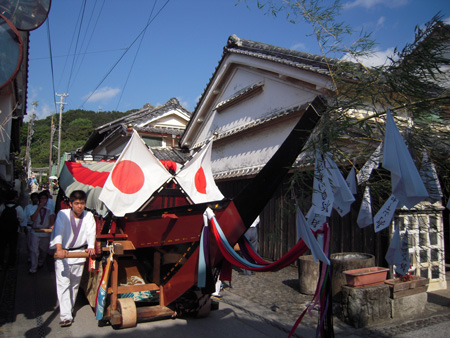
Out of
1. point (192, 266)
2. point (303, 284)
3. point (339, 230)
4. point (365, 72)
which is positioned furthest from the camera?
point (339, 230)

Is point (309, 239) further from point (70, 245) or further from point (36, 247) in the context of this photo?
point (36, 247)

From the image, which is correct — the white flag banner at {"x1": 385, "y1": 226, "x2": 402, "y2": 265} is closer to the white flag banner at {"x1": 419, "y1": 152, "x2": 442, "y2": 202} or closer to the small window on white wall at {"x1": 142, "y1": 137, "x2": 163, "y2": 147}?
the white flag banner at {"x1": 419, "y1": 152, "x2": 442, "y2": 202}

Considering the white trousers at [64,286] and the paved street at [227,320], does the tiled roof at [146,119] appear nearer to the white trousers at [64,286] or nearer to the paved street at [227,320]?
the paved street at [227,320]

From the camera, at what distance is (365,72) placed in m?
3.57

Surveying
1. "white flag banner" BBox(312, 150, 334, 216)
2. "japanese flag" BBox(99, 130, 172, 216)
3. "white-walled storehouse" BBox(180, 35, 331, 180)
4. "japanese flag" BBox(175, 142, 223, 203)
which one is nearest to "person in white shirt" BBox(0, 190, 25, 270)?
"japanese flag" BBox(99, 130, 172, 216)

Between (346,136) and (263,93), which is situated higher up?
(263,93)

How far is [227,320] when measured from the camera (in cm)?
633

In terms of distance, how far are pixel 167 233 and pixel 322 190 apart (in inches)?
113

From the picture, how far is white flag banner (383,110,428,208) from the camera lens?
2.59 m

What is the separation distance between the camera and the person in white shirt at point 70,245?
18.9ft

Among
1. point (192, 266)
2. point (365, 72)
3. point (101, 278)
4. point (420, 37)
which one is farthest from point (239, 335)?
point (420, 37)

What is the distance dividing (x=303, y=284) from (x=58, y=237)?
557cm

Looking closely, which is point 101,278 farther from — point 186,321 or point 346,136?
point 346,136

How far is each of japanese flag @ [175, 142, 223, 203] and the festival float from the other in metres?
0.02
